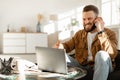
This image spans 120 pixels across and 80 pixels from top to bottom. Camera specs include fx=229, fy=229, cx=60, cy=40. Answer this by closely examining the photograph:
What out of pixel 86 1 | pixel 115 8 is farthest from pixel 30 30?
pixel 115 8

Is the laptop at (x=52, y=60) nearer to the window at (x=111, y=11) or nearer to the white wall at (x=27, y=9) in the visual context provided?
the window at (x=111, y=11)

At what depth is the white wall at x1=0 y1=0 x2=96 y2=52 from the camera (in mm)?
6535

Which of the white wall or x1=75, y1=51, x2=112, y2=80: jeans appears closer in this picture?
x1=75, y1=51, x2=112, y2=80: jeans

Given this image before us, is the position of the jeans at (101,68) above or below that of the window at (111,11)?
below

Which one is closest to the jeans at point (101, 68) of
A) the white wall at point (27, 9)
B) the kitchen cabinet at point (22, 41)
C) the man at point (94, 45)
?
the man at point (94, 45)

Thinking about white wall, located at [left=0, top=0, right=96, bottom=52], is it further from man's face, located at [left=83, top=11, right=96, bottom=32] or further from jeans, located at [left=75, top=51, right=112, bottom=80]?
jeans, located at [left=75, top=51, right=112, bottom=80]

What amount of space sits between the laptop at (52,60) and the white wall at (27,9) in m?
4.53

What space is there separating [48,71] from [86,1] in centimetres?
499

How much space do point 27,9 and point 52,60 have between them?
4778 mm

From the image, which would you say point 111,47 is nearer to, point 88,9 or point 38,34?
point 88,9

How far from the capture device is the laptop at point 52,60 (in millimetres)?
1968

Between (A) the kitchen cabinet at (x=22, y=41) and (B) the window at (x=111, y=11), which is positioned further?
(A) the kitchen cabinet at (x=22, y=41)

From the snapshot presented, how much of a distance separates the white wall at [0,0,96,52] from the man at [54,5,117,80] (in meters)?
3.82

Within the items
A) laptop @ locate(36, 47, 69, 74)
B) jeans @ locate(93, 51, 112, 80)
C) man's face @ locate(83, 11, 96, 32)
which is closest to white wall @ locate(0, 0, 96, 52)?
man's face @ locate(83, 11, 96, 32)
